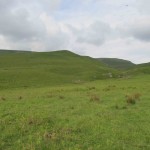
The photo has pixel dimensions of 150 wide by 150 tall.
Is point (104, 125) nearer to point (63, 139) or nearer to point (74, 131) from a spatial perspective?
point (74, 131)

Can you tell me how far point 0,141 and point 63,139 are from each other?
2903 millimetres

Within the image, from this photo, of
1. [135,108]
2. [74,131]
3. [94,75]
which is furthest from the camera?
[94,75]

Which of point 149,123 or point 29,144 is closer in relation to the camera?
point 29,144

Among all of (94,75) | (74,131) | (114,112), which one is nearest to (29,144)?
(74,131)

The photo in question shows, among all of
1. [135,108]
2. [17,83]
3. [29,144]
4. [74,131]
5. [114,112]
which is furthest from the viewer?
[17,83]

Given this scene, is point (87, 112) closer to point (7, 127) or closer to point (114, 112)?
point (114, 112)

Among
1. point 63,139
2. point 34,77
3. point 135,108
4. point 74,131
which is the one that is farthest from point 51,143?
point 34,77

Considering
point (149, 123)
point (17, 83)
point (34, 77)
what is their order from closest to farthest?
point (149, 123) → point (17, 83) → point (34, 77)

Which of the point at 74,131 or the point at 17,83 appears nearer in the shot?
the point at 74,131

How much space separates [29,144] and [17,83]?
49639 mm

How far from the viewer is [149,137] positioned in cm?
1605

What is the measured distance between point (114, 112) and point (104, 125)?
4.19 m

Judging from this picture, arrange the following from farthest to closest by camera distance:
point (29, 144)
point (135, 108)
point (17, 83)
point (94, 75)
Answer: point (94, 75) < point (17, 83) < point (135, 108) < point (29, 144)

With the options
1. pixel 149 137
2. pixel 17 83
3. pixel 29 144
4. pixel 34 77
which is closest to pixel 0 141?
pixel 29 144
